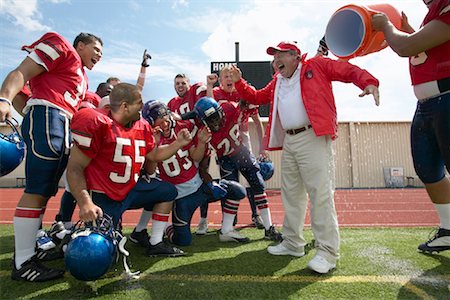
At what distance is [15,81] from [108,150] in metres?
0.80

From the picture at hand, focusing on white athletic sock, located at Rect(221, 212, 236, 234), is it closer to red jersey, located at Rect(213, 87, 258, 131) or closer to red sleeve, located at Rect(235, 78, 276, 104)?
red jersey, located at Rect(213, 87, 258, 131)

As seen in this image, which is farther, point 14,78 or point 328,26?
point 328,26

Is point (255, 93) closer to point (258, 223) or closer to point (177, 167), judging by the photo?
point (177, 167)

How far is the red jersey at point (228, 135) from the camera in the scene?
421 centimetres

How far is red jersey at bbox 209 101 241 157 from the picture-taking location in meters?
4.21

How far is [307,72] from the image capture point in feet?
9.78

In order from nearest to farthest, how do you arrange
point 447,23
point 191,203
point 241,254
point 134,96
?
point 447,23, point 134,96, point 241,254, point 191,203

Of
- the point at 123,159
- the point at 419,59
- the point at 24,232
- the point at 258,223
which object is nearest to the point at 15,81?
the point at 123,159

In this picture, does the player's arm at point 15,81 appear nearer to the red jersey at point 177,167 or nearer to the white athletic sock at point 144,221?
the red jersey at point 177,167

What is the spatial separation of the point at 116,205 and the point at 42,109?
3.15 ft

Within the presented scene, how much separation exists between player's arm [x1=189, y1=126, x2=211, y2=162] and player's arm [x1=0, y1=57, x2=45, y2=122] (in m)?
1.52

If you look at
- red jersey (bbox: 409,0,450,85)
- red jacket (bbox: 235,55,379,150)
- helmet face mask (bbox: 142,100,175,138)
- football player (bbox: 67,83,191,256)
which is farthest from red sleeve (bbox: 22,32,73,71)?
red jersey (bbox: 409,0,450,85)

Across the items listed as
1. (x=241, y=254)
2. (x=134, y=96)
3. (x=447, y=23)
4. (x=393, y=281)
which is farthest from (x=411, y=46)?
(x=241, y=254)

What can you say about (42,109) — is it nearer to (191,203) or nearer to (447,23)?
(191,203)
